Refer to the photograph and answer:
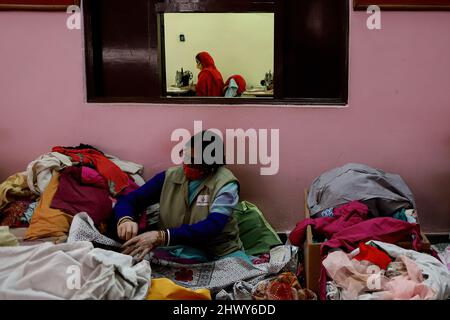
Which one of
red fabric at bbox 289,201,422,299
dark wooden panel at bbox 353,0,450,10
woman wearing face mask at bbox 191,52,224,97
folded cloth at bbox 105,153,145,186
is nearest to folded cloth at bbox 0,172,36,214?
folded cloth at bbox 105,153,145,186

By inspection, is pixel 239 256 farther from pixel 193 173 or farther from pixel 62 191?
pixel 62 191

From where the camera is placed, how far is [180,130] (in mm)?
3184

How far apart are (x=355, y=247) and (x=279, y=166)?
109 cm

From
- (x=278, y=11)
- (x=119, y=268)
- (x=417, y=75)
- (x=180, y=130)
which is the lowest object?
(x=119, y=268)

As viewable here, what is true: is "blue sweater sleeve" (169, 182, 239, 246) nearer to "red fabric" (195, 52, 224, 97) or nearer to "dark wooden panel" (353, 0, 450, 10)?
"dark wooden panel" (353, 0, 450, 10)

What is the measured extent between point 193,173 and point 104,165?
0.64 m

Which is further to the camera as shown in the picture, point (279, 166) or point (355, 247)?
point (279, 166)

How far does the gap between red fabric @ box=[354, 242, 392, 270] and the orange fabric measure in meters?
1.48

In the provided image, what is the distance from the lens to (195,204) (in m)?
2.69

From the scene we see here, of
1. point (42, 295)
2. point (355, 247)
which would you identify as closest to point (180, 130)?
point (355, 247)

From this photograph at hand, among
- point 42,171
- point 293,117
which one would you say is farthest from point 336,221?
point 42,171

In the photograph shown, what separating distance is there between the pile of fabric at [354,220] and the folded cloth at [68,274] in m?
0.77

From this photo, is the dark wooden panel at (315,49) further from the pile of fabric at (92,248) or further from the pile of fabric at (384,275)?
the pile of fabric at (384,275)
